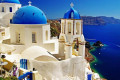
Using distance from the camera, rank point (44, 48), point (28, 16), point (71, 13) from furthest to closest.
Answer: point (28, 16), point (44, 48), point (71, 13)

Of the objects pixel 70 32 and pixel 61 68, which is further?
pixel 70 32

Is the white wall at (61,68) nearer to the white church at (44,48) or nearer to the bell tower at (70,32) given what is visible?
the white church at (44,48)

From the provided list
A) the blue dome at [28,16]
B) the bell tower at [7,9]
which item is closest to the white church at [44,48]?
the blue dome at [28,16]

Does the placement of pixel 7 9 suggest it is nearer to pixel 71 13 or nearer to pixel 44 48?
pixel 44 48

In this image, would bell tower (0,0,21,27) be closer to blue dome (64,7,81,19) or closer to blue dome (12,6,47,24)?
blue dome (12,6,47,24)

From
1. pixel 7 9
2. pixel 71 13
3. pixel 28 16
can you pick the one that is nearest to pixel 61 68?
pixel 71 13

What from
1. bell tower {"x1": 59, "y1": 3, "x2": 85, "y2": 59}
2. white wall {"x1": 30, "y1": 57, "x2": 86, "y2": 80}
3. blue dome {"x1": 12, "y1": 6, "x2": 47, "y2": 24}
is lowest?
white wall {"x1": 30, "y1": 57, "x2": 86, "y2": 80}

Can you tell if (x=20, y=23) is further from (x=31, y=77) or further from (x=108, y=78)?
(x=108, y=78)

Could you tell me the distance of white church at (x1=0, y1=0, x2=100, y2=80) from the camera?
10.9 meters

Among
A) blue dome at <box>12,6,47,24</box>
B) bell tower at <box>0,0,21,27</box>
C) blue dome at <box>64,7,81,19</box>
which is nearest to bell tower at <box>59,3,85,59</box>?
blue dome at <box>64,7,81,19</box>

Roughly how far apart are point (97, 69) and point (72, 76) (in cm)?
2046

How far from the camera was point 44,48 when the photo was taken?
13305 mm

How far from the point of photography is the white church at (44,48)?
35.7 feet

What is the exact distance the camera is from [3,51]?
1256 centimetres
